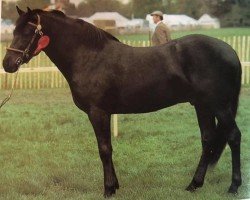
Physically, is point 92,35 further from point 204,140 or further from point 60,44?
point 204,140

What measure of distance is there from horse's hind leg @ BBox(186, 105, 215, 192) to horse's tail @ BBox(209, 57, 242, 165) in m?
0.04

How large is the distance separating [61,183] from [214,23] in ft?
4.86

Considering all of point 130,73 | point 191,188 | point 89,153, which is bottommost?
point 191,188

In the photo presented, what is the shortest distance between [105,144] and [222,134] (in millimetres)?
822

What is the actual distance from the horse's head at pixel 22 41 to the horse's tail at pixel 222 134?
1.34 m

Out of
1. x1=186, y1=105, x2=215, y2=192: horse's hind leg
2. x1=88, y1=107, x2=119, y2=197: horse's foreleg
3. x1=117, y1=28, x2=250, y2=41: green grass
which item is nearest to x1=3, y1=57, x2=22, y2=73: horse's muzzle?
x1=88, y1=107, x2=119, y2=197: horse's foreleg

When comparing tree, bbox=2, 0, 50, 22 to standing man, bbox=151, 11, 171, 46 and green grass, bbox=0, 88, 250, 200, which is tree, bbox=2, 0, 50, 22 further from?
standing man, bbox=151, 11, 171, 46

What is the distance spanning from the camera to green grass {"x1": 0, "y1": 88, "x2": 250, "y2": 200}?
3.01m

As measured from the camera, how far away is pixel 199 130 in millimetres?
3371

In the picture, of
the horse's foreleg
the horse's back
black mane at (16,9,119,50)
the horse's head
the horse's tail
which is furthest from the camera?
the horse's tail

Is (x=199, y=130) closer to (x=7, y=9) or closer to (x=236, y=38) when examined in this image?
(x=236, y=38)

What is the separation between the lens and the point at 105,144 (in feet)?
9.93

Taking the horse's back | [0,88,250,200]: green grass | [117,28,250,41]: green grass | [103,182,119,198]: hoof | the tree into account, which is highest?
the tree

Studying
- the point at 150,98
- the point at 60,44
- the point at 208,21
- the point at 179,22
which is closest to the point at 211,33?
the point at 208,21
